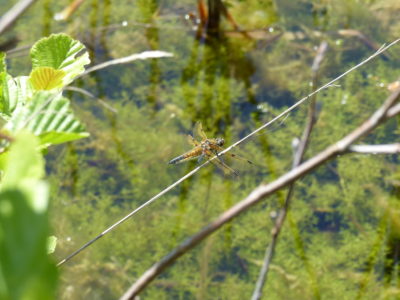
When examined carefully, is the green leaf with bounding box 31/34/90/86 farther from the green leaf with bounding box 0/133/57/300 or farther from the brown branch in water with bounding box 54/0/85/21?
the brown branch in water with bounding box 54/0/85/21

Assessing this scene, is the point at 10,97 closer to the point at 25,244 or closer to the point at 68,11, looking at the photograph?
the point at 25,244

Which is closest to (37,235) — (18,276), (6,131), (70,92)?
(18,276)

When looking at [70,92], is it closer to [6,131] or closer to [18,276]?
[6,131]

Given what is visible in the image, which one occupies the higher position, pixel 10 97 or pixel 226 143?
pixel 10 97

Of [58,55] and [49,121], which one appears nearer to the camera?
[49,121]

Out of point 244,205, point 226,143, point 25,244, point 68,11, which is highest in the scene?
point 25,244

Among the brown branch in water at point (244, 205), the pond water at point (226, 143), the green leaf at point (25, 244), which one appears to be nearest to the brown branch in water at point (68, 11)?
the pond water at point (226, 143)

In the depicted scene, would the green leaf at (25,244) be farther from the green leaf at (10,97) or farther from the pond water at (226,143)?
the pond water at (226,143)

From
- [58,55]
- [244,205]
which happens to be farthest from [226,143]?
[244,205]
